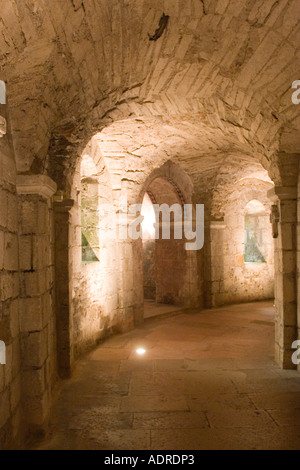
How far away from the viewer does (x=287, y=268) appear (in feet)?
14.7

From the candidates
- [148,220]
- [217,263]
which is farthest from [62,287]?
[148,220]

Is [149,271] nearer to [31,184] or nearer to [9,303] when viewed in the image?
[31,184]

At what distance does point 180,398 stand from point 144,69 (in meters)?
3.33

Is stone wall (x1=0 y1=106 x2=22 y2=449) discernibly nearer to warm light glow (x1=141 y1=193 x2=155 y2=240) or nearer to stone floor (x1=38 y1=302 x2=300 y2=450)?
stone floor (x1=38 y1=302 x2=300 y2=450)

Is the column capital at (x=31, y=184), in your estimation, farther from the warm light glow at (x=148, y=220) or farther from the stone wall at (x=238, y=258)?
the warm light glow at (x=148, y=220)

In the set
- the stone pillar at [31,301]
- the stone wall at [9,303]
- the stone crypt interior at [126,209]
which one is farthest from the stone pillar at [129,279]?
the stone wall at [9,303]

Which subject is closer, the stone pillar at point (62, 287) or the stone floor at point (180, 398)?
the stone floor at point (180, 398)

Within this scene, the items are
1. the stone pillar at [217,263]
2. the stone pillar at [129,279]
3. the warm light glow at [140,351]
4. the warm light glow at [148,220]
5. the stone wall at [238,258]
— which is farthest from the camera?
the warm light glow at [148,220]

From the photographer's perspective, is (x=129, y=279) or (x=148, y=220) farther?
(x=148, y=220)

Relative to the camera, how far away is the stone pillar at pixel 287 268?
4438 millimetres

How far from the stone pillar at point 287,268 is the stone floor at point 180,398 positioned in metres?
0.34

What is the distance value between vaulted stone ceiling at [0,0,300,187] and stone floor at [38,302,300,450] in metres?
2.26

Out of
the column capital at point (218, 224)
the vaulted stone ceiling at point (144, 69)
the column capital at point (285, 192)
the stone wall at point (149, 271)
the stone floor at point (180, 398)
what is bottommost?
the stone floor at point (180, 398)

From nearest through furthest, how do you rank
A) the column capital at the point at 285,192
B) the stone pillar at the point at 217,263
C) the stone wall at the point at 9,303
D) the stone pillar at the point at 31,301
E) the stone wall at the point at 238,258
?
the stone wall at the point at 9,303 → the stone pillar at the point at 31,301 → the column capital at the point at 285,192 → the stone pillar at the point at 217,263 → the stone wall at the point at 238,258
